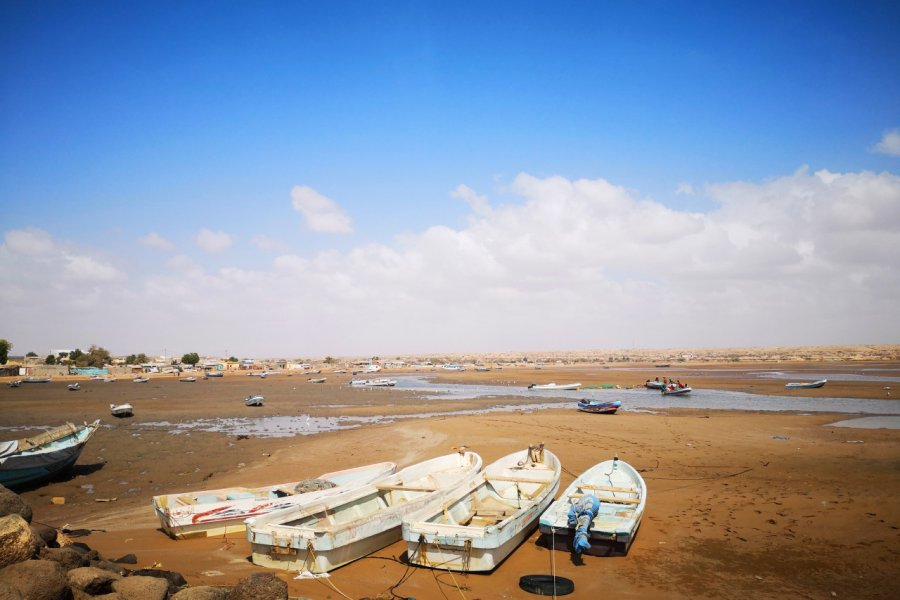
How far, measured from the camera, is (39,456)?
52.3 ft

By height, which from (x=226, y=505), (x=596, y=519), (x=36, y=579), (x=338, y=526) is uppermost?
(x=36, y=579)

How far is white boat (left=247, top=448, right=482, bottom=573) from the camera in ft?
29.9

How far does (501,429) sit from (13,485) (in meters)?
19.3

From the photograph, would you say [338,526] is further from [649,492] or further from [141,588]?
[649,492]

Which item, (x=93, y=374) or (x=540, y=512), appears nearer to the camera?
(x=540, y=512)

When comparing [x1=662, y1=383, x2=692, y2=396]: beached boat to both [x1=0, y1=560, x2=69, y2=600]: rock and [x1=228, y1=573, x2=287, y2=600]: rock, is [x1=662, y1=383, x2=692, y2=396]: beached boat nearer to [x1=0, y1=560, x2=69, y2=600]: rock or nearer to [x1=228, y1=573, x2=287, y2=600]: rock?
[x1=228, y1=573, x2=287, y2=600]: rock

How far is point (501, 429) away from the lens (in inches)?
1046

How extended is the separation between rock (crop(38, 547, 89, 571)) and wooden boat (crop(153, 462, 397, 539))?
371 cm

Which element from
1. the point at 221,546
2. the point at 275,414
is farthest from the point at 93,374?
the point at 221,546

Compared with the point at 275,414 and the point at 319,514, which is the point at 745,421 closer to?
the point at 319,514

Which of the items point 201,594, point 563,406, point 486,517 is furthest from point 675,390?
point 201,594

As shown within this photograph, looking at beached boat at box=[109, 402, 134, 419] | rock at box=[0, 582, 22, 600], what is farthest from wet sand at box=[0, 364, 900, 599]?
rock at box=[0, 582, 22, 600]

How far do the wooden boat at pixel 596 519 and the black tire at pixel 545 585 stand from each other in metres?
0.86

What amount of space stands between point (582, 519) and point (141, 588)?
741 centimetres
